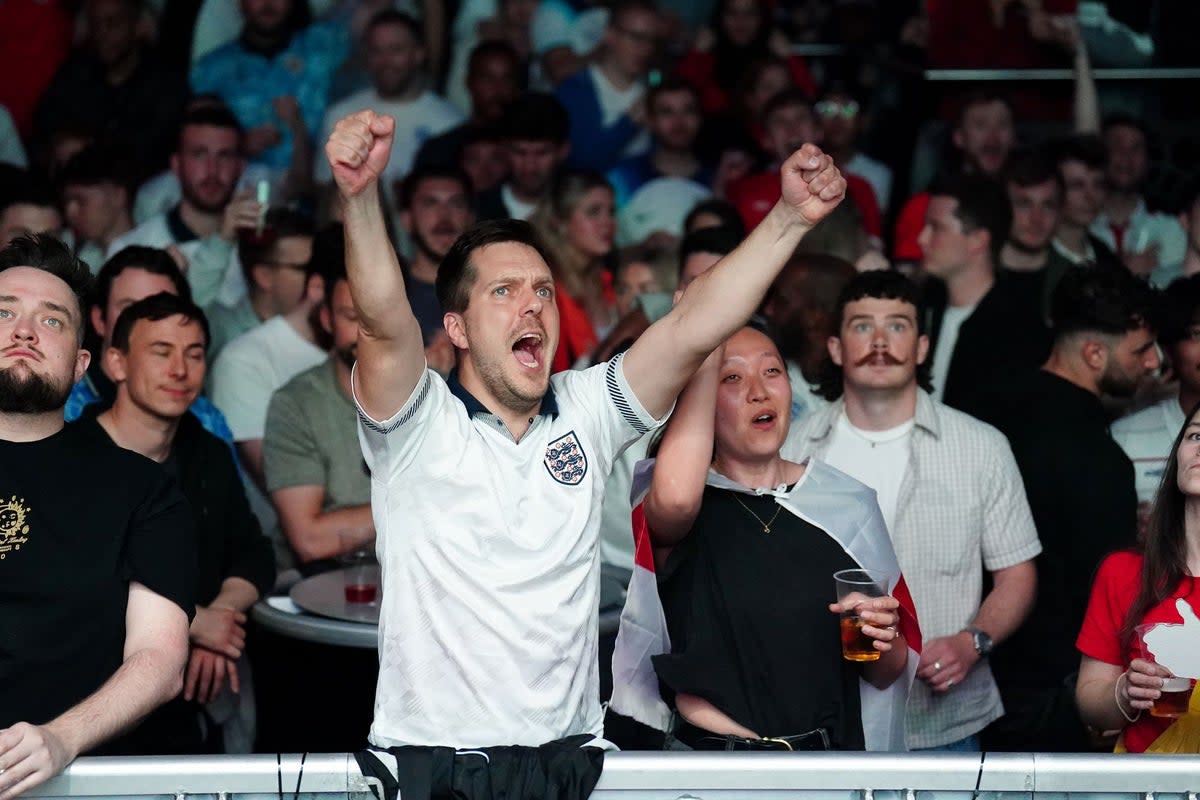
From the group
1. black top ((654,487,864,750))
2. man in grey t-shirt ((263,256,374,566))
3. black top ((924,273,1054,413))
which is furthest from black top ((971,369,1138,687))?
man in grey t-shirt ((263,256,374,566))

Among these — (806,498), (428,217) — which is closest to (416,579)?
(806,498)

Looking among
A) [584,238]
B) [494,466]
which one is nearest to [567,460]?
[494,466]

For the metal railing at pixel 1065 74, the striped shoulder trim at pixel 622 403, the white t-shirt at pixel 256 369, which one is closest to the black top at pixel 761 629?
the striped shoulder trim at pixel 622 403

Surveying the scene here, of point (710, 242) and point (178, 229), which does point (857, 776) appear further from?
point (178, 229)

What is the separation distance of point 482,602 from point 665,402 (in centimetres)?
55

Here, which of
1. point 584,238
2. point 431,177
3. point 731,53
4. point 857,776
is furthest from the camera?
point 731,53

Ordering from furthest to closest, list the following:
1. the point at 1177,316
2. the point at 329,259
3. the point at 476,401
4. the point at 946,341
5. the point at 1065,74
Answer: the point at 1065,74, the point at 946,341, the point at 329,259, the point at 1177,316, the point at 476,401

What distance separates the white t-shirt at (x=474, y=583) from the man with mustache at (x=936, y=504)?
1483 mm

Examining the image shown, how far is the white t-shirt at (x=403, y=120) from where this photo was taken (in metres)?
7.47

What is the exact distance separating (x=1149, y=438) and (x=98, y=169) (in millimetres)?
4171

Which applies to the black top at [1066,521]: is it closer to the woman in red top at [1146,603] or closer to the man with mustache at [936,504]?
the man with mustache at [936,504]

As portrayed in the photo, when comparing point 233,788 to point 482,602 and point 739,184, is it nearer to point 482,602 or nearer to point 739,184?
point 482,602

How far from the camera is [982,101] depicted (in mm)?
7387

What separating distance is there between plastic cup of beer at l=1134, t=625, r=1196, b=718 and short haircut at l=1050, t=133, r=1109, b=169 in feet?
13.5
